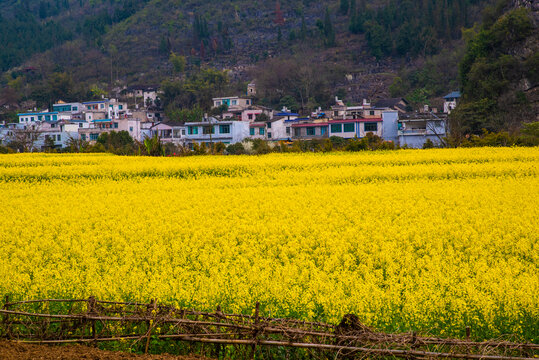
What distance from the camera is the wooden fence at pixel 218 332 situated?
5457mm

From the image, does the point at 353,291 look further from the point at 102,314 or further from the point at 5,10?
the point at 5,10

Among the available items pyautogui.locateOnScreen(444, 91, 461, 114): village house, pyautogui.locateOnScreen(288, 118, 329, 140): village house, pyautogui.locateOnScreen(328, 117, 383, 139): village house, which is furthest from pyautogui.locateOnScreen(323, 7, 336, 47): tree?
pyautogui.locateOnScreen(328, 117, 383, 139): village house

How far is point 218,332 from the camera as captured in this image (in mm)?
6016

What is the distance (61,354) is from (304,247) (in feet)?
15.3

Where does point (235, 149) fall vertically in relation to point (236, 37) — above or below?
below

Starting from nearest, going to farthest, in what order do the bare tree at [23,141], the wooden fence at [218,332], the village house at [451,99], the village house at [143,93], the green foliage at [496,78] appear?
the wooden fence at [218,332], the green foliage at [496,78], the bare tree at [23,141], the village house at [451,99], the village house at [143,93]

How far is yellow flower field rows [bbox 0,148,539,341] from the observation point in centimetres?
672

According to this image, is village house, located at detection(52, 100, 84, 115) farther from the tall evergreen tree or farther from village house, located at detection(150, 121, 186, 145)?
the tall evergreen tree

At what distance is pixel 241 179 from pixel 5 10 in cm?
18640

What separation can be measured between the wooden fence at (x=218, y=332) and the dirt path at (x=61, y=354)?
0.16 meters

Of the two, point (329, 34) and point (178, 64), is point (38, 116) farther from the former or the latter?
point (329, 34)

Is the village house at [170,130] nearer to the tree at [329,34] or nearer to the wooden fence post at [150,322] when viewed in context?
the tree at [329,34]

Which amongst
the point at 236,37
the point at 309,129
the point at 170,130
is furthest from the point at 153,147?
the point at 236,37

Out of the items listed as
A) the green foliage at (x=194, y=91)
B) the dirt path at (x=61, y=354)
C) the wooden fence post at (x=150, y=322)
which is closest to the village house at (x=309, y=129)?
the green foliage at (x=194, y=91)
